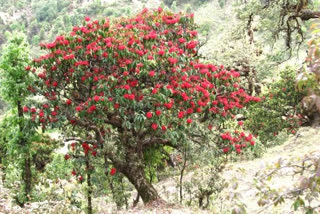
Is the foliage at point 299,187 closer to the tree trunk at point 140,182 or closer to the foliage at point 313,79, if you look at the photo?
the foliage at point 313,79

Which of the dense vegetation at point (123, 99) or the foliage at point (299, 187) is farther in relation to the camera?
the dense vegetation at point (123, 99)

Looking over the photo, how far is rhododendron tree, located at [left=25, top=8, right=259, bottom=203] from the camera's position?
8.16m

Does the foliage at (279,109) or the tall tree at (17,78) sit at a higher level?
the tall tree at (17,78)

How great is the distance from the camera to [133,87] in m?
8.39

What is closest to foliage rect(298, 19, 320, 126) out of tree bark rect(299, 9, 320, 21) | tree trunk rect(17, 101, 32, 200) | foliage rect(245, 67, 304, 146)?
tree trunk rect(17, 101, 32, 200)

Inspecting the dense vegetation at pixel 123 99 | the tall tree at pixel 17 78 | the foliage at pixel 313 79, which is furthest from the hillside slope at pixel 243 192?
the tall tree at pixel 17 78

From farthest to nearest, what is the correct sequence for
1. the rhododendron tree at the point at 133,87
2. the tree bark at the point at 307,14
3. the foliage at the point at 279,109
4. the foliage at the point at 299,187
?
1. the foliage at the point at 279,109
2. the tree bark at the point at 307,14
3. the rhododendron tree at the point at 133,87
4. the foliage at the point at 299,187

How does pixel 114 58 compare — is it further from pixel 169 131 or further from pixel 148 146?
pixel 148 146

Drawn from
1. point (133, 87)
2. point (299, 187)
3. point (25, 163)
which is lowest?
point (25, 163)

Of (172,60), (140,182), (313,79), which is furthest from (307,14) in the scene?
(313,79)

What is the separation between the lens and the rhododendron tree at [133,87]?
816 cm

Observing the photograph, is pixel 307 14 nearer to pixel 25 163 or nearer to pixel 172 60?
pixel 172 60

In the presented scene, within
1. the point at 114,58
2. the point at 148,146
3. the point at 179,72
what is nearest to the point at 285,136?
the point at 148,146

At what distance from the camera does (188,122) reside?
27.5ft
